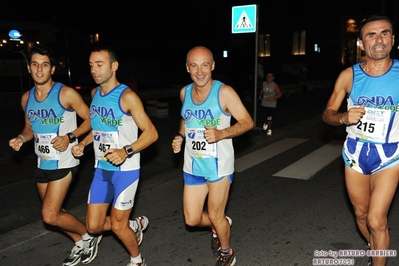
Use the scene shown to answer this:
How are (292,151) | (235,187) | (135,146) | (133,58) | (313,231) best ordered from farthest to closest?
(133,58) < (292,151) < (235,187) < (313,231) < (135,146)

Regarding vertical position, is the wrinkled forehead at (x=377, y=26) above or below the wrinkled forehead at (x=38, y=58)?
above

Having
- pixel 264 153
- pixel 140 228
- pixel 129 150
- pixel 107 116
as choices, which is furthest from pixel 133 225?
pixel 264 153

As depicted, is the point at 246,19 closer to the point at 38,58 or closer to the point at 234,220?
the point at 234,220

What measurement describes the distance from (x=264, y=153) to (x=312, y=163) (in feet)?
4.33

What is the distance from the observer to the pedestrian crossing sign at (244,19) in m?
10.9

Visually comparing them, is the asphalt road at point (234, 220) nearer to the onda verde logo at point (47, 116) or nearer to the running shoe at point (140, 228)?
the running shoe at point (140, 228)

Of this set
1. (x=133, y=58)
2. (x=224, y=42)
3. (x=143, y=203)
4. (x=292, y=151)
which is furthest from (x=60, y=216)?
(x=224, y=42)

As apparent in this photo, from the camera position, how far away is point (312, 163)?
8.07m

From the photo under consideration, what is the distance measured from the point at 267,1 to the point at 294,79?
14.0 metres

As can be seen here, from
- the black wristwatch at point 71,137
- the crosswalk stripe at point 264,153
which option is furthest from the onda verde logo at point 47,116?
the crosswalk stripe at point 264,153

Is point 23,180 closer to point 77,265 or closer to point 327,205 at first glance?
point 77,265

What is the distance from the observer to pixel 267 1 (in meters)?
40.9

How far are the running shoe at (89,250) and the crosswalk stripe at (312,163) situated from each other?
3.94m

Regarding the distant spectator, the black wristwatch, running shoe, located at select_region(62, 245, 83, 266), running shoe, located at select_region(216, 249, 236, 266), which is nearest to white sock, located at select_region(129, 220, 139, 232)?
running shoe, located at select_region(62, 245, 83, 266)
